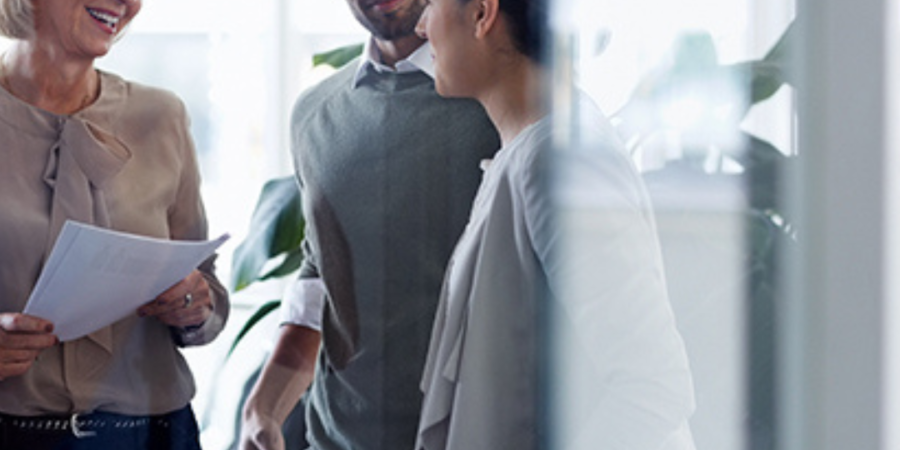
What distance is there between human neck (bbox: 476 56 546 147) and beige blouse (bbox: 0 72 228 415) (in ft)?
0.65

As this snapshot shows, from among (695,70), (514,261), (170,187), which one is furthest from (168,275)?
(695,70)

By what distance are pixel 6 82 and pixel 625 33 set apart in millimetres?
384

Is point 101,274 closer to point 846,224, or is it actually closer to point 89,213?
point 89,213

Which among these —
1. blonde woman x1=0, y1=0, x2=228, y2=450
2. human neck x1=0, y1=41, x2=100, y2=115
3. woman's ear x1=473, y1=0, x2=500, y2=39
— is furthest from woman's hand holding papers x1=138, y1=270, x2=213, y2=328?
woman's ear x1=473, y1=0, x2=500, y2=39

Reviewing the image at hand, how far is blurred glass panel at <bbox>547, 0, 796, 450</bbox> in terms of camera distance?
57cm

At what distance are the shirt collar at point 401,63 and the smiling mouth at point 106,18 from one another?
160 millimetres

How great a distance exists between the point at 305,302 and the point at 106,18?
0.73ft

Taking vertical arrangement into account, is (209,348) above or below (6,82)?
below

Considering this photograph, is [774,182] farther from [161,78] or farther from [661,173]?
[161,78]

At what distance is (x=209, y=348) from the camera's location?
66cm

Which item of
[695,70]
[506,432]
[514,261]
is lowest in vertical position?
[506,432]

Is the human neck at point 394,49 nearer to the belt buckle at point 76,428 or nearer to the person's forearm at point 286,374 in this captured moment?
the person's forearm at point 286,374

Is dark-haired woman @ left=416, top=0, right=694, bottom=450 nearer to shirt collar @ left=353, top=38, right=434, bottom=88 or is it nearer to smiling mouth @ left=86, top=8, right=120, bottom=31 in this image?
shirt collar @ left=353, top=38, right=434, bottom=88

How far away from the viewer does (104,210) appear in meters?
0.63
